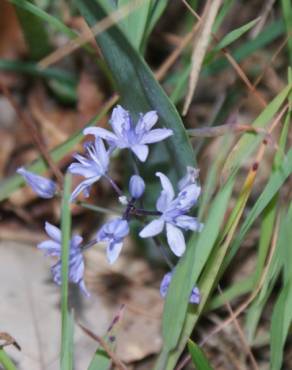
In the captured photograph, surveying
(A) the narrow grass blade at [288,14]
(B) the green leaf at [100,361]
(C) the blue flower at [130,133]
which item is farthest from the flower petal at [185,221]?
(A) the narrow grass blade at [288,14]

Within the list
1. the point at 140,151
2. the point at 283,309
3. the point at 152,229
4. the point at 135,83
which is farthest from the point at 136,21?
the point at 283,309

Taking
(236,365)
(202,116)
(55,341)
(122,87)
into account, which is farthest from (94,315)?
(202,116)

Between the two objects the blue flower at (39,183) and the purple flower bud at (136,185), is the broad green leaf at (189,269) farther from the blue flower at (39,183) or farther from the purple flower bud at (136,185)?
the blue flower at (39,183)

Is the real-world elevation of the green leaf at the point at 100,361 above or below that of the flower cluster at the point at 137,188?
below

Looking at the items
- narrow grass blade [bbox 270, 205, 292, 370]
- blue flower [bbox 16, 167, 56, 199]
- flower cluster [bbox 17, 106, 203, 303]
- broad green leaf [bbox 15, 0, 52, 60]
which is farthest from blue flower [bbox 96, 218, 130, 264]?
broad green leaf [bbox 15, 0, 52, 60]

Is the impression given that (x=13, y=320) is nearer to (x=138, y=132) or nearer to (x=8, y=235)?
(x=8, y=235)

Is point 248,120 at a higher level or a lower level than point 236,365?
higher
